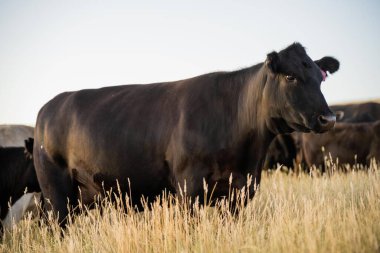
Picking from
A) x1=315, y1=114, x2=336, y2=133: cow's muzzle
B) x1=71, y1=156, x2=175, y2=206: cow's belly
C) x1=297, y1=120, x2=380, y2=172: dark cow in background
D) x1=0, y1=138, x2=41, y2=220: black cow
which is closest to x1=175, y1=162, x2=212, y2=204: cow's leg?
x1=71, y1=156, x2=175, y2=206: cow's belly

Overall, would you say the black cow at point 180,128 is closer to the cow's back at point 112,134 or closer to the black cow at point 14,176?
the cow's back at point 112,134

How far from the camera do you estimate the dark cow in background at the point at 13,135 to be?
33.9 feet

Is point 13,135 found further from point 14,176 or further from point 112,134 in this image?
point 112,134

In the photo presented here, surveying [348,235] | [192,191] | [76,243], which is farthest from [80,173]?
[348,235]

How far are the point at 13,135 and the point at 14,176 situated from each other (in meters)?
2.48

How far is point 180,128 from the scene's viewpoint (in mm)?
5684

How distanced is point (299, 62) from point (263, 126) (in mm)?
870

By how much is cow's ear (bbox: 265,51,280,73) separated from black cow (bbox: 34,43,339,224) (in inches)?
0.5

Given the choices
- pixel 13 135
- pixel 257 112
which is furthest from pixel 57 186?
pixel 13 135

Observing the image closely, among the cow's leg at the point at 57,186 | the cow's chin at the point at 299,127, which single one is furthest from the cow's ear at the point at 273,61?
the cow's leg at the point at 57,186

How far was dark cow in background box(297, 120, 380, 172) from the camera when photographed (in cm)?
1393

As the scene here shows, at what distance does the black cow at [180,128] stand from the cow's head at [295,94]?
1 cm

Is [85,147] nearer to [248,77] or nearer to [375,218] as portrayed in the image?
[248,77]

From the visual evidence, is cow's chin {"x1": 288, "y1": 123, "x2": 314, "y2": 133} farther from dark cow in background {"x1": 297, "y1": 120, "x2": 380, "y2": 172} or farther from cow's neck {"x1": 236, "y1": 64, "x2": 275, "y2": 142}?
dark cow in background {"x1": 297, "y1": 120, "x2": 380, "y2": 172}
